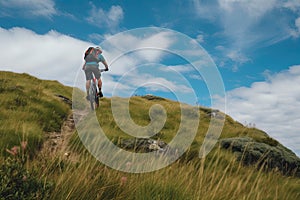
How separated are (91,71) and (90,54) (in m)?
1.03

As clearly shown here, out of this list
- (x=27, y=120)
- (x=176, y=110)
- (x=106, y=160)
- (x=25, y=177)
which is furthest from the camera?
(x=176, y=110)

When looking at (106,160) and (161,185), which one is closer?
(161,185)

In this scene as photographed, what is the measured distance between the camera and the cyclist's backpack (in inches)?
670

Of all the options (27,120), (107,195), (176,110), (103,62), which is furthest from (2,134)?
(176,110)

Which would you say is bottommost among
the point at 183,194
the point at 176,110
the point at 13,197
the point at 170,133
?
the point at 13,197

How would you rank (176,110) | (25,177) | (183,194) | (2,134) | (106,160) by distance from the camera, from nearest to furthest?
(25,177), (183,194), (106,160), (2,134), (176,110)

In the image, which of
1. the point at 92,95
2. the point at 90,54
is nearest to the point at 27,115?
the point at 90,54

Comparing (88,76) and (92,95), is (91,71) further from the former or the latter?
(92,95)

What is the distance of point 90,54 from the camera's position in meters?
17.0

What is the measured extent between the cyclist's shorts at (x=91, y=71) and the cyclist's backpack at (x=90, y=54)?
39 centimetres

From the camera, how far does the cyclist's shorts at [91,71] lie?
17.4m

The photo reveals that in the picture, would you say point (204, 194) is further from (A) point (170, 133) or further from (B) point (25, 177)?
(A) point (170, 133)

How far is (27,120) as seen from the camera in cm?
1242

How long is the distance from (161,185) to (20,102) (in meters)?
12.2
